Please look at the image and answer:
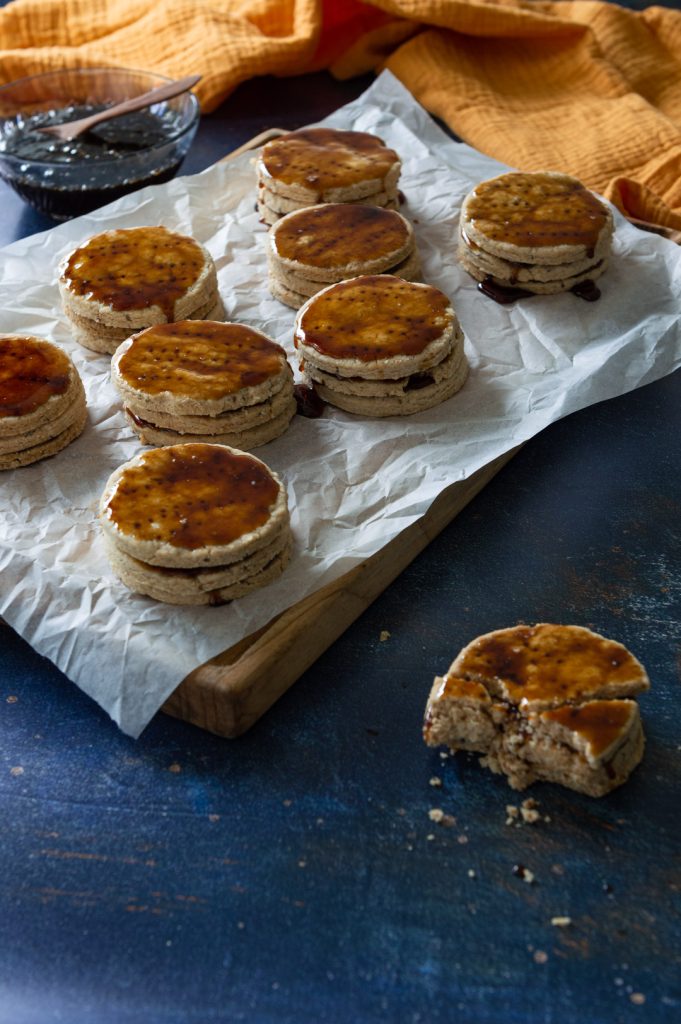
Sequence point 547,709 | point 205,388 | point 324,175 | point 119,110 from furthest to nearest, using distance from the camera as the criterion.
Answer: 1. point 119,110
2. point 324,175
3. point 205,388
4. point 547,709

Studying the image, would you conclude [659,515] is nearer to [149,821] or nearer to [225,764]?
[225,764]

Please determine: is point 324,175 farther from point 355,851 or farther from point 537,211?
point 355,851

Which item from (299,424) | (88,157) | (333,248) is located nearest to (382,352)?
(299,424)

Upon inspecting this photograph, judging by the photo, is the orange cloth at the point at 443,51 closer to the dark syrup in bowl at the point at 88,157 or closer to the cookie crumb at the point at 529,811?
the dark syrup in bowl at the point at 88,157

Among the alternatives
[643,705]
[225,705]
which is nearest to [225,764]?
[225,705]

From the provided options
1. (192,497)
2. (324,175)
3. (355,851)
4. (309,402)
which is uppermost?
(324,175)

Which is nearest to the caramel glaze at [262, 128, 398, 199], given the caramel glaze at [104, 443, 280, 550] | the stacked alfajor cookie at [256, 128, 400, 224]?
the stacked alfajor cookie at [256, 128, 400, 224]

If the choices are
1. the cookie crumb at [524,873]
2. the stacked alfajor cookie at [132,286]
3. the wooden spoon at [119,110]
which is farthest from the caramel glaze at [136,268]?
the cookie crumb at [524,873]

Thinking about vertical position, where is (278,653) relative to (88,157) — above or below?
below
